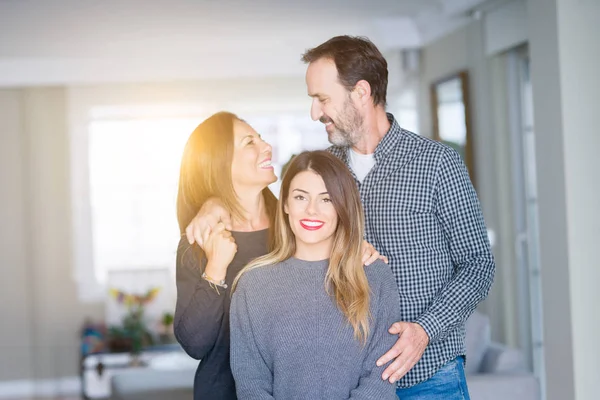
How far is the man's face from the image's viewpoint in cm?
224

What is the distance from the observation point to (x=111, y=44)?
655 cm

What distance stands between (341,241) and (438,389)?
46 centimetres

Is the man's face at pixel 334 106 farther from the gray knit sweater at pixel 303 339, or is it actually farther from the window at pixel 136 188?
the window at pixel 136 188

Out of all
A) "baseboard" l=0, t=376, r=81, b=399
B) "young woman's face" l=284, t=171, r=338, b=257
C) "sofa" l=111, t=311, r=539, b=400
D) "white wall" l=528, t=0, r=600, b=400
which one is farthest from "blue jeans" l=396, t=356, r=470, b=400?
"baseboard" l=0, t=376, r=81, b=399

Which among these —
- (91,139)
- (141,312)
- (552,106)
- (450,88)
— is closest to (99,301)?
(141,312)

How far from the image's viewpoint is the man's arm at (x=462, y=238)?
2068mm

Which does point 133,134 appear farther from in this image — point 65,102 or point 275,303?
point 275,303

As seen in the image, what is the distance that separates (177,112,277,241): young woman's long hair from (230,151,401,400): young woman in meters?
0.17

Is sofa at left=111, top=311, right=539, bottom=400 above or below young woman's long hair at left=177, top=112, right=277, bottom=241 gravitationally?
below

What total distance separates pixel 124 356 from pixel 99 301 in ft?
3.20

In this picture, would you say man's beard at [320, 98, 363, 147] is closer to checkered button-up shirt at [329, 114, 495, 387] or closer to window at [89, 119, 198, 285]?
checkered button-up shirt at [329, 114, 495, 387]

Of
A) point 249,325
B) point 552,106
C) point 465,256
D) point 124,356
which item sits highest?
point 552,106

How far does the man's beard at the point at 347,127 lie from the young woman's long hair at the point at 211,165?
0.29 m

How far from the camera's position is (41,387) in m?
7.23
